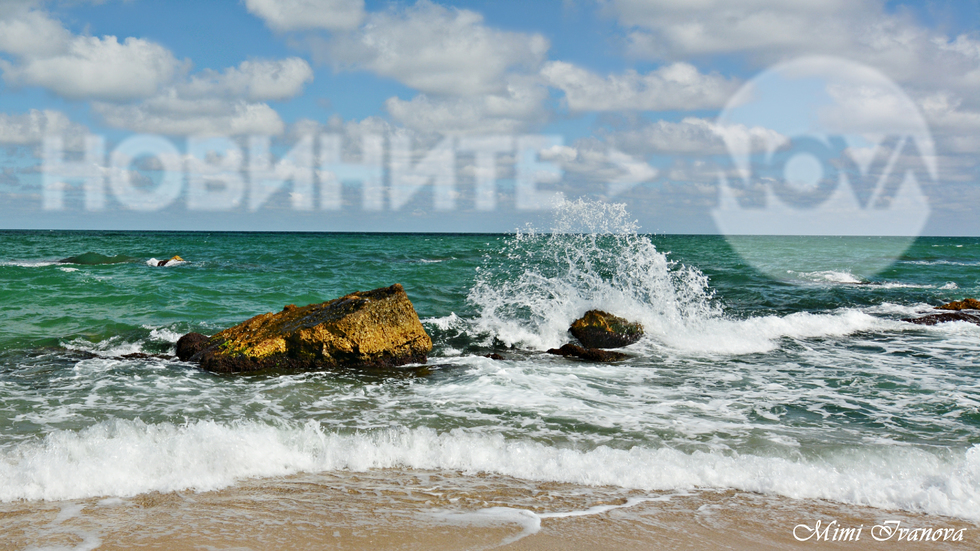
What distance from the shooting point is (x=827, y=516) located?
13.0 ft

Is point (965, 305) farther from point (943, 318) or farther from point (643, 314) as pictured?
point (643, 314)

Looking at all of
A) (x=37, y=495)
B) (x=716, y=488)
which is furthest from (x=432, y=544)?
(x=37, y=495)

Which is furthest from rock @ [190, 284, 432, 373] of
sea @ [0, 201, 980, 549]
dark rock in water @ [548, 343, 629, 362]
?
dark rock in water @ [548, 343, 629, 362]

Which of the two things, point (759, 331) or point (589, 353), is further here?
point (759, 331)

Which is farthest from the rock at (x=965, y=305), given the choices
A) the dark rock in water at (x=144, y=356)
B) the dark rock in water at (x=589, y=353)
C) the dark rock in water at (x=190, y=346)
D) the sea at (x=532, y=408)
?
the dark rock in water at (x=144, y=356)

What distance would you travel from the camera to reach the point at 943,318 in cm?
1266

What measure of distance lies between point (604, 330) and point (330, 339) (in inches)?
192

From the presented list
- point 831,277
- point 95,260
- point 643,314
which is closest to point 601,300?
point 643,314

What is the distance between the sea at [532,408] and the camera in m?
4.44

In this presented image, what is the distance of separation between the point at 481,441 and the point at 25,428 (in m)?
4.42

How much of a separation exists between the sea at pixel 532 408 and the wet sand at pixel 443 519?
77mm

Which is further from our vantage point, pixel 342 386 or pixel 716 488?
pixel 342 386

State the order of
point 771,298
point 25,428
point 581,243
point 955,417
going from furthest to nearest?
point 771,298, point 581,243, point 955,417, point 25,428

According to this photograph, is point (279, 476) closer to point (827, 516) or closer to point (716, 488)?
point (716, 488)
